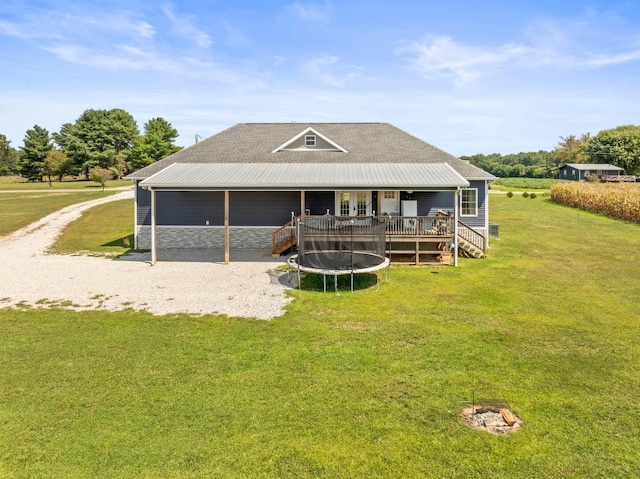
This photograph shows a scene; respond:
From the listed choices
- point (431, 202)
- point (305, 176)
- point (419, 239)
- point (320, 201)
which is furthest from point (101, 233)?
point (431, 202)

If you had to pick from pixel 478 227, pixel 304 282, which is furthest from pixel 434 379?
pixel 478 227

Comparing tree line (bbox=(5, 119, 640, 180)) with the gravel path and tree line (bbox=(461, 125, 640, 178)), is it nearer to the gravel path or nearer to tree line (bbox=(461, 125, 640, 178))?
tree line (bbox=(461, 125, 640, 178))

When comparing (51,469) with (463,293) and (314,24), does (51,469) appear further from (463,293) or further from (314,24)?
(314,24)

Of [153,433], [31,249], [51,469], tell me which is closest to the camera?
[51,469]

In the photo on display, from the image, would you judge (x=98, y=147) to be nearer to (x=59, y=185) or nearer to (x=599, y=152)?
(x=59, y=185)

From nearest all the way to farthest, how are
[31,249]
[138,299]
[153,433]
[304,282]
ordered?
[153,433]
[138,299]
[304,282]
[31,249]

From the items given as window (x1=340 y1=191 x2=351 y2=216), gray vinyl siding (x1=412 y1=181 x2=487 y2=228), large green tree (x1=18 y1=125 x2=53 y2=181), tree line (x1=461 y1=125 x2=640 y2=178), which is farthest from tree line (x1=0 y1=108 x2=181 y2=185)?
tree line (x1=461 y1=125 x2=640 y2=178)

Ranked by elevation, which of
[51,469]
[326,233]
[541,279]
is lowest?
[51,469]

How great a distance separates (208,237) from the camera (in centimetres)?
1841

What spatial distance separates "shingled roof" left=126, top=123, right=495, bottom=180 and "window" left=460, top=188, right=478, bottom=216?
0.93 metres

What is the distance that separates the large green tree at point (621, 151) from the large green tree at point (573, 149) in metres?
3.60

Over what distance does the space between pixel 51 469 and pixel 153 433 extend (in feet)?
3.52

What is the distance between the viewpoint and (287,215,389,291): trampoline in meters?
11.6

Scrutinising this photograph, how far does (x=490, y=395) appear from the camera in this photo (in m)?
5.82
